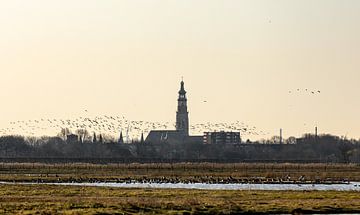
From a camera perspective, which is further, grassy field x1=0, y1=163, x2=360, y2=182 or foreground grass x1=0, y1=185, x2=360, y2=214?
grassy field x1=0, y1=163, x2=360, y2=182

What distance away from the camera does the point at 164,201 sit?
194ft

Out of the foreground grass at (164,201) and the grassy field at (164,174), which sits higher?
the grassy field at (164,174)

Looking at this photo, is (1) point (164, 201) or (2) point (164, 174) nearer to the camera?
(1) point (164, 201)

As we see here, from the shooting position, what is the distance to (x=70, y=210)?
5109 centimetres

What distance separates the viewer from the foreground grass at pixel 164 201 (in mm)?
52344

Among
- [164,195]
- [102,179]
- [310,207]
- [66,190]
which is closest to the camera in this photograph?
[310,207]

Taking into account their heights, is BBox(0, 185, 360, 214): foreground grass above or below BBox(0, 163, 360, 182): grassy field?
below

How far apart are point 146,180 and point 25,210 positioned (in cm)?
5045

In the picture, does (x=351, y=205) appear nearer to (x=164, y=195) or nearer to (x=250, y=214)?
(x=250, y=214)

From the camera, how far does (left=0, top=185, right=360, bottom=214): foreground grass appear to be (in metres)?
52.3

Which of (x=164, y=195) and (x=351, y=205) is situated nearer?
(x=351, y=205)

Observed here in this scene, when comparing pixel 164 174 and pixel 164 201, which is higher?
pixel 164 174

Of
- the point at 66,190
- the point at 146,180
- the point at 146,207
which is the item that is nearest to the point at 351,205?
the point at 146,207

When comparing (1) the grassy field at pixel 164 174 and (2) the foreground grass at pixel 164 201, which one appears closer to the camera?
(2) the foreground grass at pixel 164 201
